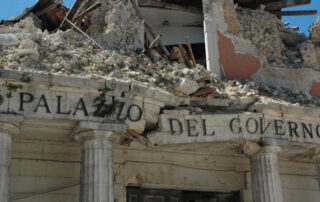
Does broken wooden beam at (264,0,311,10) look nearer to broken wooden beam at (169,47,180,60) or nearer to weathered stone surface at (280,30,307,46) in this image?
weathered stone surface at (280,30,307,46)

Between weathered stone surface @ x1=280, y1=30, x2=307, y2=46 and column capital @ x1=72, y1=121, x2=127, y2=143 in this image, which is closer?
column capital @ x1=72, y1=121, x2=127, y2=143

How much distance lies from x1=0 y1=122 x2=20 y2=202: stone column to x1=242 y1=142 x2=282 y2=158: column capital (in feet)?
19.6

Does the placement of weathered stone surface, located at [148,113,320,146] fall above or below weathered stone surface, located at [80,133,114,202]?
above

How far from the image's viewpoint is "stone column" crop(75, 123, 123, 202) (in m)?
11.3

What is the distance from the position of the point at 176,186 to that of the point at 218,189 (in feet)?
4.49

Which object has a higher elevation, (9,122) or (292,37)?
(292,37)

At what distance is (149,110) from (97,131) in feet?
4.90

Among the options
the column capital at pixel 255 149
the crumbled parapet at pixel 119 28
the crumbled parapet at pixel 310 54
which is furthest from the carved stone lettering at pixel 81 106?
the crumbled parapet at pixel 310 54

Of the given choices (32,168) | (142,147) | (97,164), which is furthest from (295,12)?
(32,168)

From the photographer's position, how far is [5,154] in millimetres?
10828

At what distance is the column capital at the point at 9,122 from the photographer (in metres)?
10.9

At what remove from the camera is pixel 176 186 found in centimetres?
1470

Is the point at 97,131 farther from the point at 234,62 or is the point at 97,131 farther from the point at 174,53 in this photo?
the point at 234,62

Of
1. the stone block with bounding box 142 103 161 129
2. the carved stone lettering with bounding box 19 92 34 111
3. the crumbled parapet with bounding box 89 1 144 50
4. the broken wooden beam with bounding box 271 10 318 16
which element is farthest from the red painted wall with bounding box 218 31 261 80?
the carved stone lettering with bounding box 19 92 34 111
